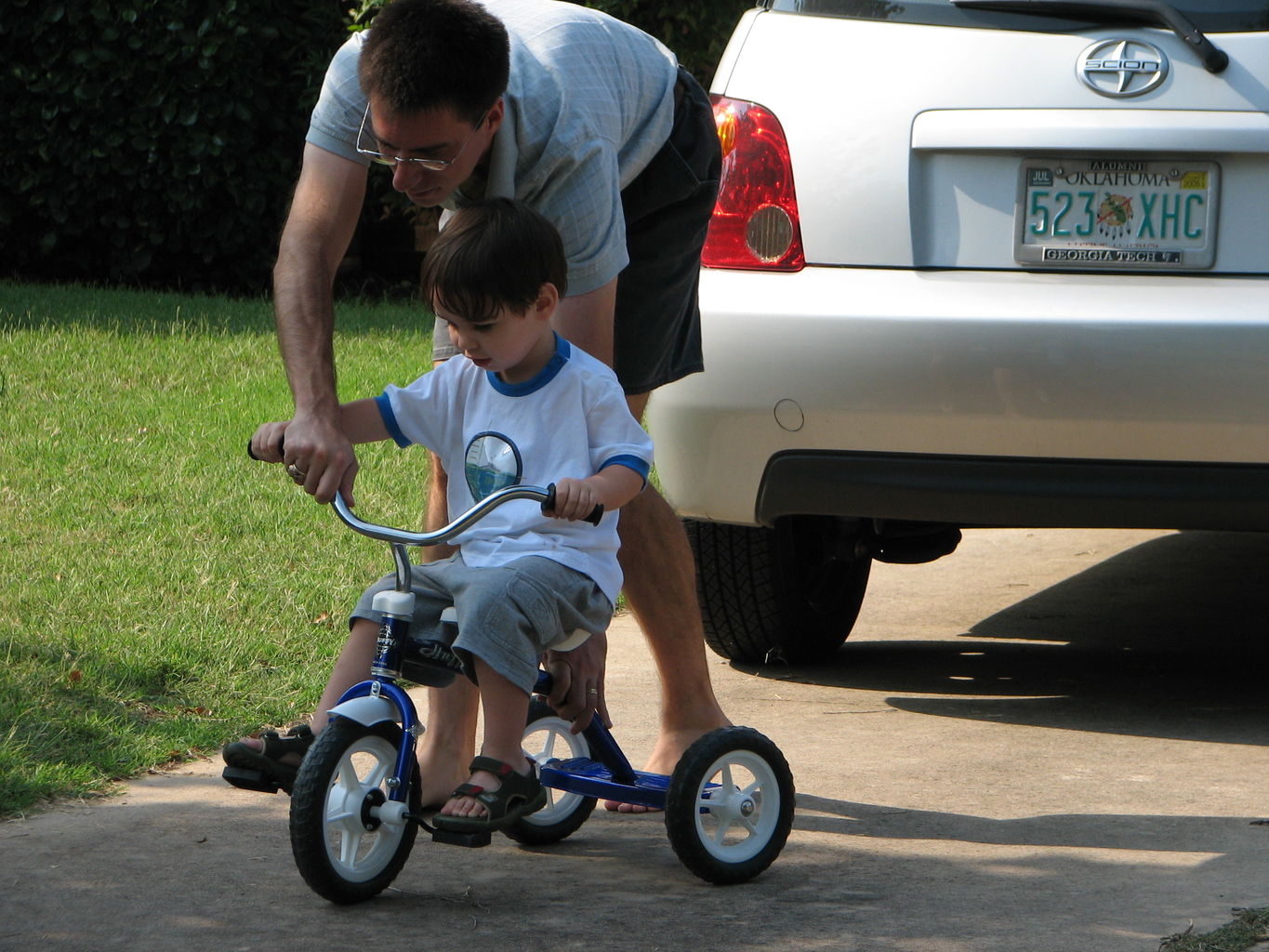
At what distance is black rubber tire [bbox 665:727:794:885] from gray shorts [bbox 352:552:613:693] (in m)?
0.29

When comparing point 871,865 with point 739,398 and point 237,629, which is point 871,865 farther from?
point 237,629

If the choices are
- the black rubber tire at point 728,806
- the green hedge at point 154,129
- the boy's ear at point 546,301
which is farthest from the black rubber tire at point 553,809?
the green hedge at point 154,129

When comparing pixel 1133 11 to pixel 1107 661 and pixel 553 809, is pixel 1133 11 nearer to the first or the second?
pixel 1107 661

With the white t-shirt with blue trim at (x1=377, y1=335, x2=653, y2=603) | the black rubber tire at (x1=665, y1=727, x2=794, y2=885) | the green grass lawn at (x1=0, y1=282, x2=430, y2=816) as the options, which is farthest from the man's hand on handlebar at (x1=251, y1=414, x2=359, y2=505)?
the green grass lawn at (x1=0, y1=282, x2=430, y2=816)

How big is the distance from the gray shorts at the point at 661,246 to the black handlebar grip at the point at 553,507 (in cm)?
86

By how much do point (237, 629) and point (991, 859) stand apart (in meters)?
2.06

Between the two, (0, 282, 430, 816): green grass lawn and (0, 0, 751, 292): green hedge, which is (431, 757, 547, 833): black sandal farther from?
(0, 0, 751, 292): green hedge

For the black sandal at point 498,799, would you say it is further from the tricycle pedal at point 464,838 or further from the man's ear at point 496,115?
the man's ear at point 496,115

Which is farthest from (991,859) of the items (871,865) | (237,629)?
(237,629)

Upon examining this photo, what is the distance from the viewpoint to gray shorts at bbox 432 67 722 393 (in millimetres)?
3602

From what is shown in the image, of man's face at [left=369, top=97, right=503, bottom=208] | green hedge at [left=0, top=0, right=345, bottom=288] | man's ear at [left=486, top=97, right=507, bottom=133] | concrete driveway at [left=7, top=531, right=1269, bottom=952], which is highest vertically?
green hedge at [left=0, top=0, right=345, bottom=288]

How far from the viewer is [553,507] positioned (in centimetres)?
272

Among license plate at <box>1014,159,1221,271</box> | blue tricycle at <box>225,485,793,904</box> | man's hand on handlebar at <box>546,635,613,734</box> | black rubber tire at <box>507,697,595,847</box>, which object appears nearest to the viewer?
blue tricycle at <box>225,485,793,904</box>

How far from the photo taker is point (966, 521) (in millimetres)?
3994
